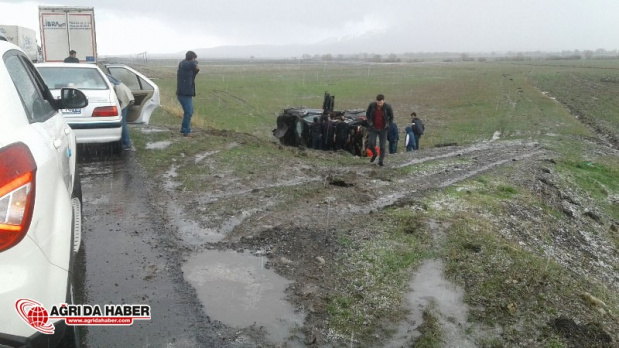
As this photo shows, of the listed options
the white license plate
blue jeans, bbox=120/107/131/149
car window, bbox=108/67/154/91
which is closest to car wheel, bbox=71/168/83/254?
the white license plate

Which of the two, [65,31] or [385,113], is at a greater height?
[65,31]

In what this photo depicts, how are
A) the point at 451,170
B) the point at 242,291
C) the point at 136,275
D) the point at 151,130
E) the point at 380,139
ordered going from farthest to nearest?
the point at 151,130 < the point at 380,139 < the point at 451,170 < the point at 136,275 < the point at 242,291

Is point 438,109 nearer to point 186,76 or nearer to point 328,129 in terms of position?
point 328,129

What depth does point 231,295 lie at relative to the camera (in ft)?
14.1

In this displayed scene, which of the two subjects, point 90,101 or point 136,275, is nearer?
point 136,275

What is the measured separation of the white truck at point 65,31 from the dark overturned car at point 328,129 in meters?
10.2

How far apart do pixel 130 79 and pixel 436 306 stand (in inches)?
395

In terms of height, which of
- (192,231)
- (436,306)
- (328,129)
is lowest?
(436,306)

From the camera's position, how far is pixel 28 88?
333 centimetres

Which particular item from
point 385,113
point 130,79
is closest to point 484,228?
point 385,113

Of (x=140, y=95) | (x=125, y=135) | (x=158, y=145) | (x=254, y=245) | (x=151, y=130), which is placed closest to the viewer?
(x=254, y=245)

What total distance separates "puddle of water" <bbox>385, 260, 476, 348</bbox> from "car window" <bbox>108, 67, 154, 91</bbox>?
830 centimetres

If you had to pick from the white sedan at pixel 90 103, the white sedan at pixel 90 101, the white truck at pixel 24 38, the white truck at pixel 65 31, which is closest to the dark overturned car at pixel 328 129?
the white sedan at pixel 90 101
